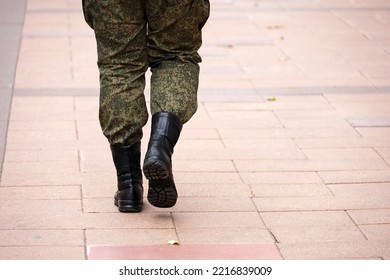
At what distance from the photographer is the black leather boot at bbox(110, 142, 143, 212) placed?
15.1 feet

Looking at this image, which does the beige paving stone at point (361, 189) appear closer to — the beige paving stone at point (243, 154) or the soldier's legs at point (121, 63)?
the beige paving stone at point (243, 154)

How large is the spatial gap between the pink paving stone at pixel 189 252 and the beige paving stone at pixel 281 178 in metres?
0.97

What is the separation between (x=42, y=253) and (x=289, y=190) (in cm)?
150

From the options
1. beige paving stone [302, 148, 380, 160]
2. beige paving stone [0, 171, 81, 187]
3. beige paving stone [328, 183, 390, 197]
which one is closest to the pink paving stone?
beige paving stone [328, 183, 390, 197]

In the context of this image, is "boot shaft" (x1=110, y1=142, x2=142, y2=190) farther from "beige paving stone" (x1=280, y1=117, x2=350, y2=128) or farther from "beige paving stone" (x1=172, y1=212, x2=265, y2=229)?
"beige paving stone" (x1=280, y1=117, x2=350, y2=128)

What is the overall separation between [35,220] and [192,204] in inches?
31.3

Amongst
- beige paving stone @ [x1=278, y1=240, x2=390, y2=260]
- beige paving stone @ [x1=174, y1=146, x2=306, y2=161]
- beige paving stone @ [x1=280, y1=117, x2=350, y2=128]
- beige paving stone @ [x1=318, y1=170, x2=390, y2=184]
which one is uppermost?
beige paving stone @ [x1=278, y1=240, x2=390, y2=260]

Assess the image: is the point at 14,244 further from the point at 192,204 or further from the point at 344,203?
the point at 344,203

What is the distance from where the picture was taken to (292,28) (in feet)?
31.7

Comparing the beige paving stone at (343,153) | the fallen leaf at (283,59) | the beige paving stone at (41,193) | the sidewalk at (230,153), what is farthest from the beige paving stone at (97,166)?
the fallen leaf at (283,59)

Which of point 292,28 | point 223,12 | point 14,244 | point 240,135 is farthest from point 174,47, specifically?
point 223,12

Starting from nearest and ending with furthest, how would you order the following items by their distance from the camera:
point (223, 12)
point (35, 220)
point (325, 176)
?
point (35, 220) → point (325, 176) → point (223, 12)

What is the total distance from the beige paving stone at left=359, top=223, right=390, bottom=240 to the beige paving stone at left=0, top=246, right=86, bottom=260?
4.27 feet

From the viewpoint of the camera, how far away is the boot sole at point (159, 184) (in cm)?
421
